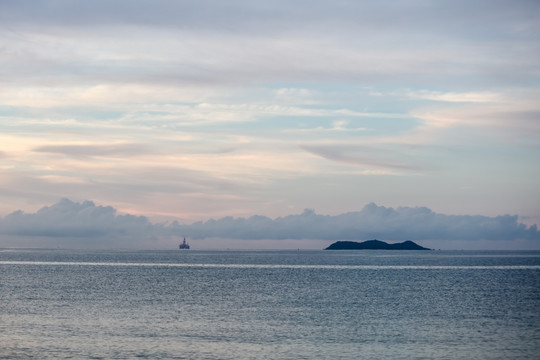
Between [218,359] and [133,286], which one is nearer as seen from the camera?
[218,359]

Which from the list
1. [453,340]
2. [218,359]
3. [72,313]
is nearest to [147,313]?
[72,313]

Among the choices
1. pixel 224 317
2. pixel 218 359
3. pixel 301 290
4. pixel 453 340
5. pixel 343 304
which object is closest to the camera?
pixel 218 359

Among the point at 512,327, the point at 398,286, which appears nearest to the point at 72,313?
the point at 512,327

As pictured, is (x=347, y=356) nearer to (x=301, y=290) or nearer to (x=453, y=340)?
(x=453, y=340)

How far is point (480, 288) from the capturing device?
119 m

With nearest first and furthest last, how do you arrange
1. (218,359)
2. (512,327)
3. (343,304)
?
1. (218,359)
2. (512,327)
3. (343,304)

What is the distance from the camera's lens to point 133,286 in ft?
393

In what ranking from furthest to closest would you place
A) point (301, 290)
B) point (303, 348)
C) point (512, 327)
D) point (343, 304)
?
point (301, 290)
point (343, 304)
point (512, 327)
point (303, 348)

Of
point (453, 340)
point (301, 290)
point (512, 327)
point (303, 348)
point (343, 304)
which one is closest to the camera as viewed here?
point (303, 348)

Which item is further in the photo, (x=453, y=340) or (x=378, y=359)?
(x=453, y=340)

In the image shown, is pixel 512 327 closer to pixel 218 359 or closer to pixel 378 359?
pixel 378 359

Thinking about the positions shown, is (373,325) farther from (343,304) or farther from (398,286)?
(398,286)

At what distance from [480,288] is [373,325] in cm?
6219

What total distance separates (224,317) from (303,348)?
21617mm
